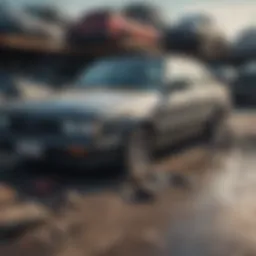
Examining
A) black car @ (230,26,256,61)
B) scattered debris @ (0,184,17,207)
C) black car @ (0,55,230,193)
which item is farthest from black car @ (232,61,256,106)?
scattered debris @ (0,184,17,207)

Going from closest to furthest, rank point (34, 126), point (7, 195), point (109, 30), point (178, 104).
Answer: point (7, 195) < point (34, 126) < point (178, 104) < point (109, 30)

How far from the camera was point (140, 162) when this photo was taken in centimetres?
612

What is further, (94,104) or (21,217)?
(94,104)

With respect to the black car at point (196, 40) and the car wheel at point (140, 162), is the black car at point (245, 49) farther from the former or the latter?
the car wheel at point (140, 162)

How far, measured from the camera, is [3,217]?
15.0 ft

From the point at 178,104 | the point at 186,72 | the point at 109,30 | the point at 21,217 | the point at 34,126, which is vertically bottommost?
the point at 21,217

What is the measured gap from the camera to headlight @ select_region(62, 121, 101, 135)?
5.64 metres

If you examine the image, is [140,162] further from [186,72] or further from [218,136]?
[218,136]

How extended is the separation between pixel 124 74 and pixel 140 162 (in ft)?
4.18

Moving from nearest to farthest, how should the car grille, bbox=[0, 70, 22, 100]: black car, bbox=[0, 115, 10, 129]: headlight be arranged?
the car grille, bbox=[0, 115, 10, 129]: headlight, bbox=[0, 70, 22, 100]: black car

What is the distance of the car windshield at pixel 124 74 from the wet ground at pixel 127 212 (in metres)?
0.96

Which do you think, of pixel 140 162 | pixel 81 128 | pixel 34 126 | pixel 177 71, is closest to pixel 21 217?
pixel 81 128

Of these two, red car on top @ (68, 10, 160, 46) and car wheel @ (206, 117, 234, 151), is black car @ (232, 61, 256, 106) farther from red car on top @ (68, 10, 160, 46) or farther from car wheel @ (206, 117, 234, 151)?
car wheel @ (206, 117, 234, 151)

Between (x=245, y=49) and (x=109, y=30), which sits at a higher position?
(x=245, y=49)
